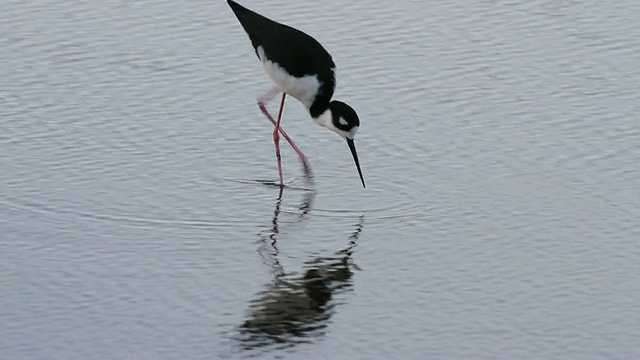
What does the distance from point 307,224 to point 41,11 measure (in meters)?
4.03

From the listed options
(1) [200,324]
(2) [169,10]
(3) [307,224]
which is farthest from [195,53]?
(1) [200,324]

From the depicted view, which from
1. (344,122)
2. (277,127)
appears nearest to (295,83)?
(277,127)

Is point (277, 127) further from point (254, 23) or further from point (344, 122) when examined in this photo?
point (254, 23)

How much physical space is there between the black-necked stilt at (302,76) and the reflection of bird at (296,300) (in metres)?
1.09

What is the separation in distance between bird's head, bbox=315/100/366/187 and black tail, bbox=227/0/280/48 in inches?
40.5

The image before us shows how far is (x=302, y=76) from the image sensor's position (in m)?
8.58

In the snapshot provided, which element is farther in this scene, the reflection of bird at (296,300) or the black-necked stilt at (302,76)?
the black-necked stilt at (302,76)

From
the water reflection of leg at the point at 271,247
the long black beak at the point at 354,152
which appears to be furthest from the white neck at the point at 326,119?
the water reflection of leg at the point at 271,247

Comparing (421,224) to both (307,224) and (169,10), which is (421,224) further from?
(169,10)

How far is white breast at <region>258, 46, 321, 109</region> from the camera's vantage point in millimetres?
8539

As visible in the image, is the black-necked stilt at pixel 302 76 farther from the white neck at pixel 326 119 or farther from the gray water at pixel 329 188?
the gray water at pixel 329 188

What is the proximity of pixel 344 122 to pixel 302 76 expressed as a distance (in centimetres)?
64

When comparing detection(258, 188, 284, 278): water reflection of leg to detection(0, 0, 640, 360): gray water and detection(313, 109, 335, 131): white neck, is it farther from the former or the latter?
detection(313, 109, 335, 131): white neck

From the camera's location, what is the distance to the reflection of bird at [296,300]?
6.07m
